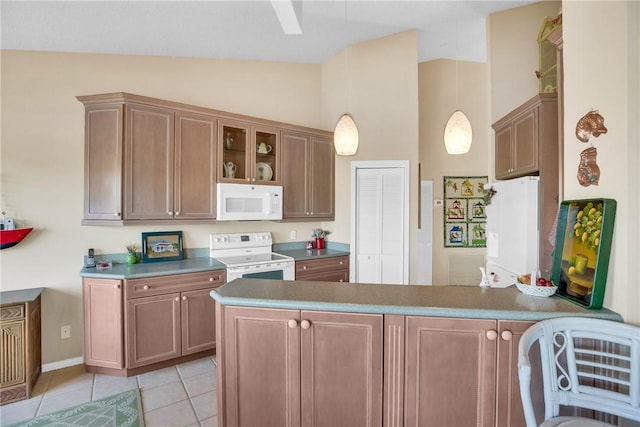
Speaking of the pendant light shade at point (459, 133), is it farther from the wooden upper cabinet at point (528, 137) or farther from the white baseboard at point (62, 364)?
the white baseboard at point (62, 364)

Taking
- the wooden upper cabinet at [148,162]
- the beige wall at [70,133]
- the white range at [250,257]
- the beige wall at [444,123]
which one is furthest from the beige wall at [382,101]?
the wooden upper cabinet at [148,162]

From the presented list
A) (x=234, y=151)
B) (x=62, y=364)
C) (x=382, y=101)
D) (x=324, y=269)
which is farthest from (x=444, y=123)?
(x=62, y=364)

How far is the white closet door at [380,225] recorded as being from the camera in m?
3.83

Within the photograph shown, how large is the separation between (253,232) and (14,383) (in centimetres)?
238

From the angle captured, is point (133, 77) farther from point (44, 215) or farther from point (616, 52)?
point (616, 52)

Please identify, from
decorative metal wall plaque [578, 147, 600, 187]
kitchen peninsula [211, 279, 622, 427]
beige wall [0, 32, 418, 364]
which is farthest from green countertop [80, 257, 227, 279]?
decorative metal wall plaque [578, 147, 600, 187]

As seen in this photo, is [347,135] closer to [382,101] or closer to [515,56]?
[382,101]

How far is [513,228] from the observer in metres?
2.75

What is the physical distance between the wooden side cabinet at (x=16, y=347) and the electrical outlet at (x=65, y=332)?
39 cm

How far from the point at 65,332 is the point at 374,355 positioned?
303 centimetres

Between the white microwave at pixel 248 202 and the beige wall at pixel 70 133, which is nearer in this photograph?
the beige wall at pixel 70 133

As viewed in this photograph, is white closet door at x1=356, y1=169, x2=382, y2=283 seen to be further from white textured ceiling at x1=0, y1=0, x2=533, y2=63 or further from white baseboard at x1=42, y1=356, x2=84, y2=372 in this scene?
white baseboard at x1=42, y1=356, x2=84, y2=372

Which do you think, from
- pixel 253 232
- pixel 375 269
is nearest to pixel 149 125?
pixel 253 232

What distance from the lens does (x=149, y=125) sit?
293 centimetres
